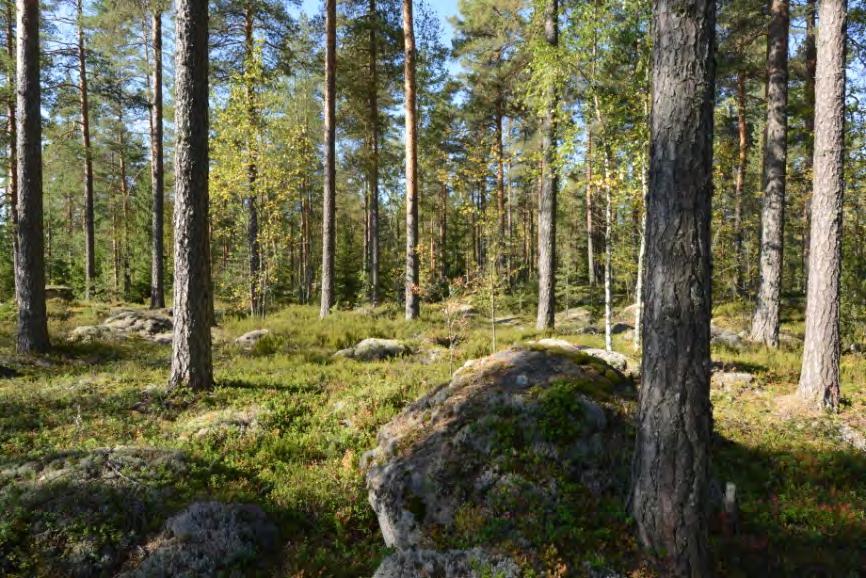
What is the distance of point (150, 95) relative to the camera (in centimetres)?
1991

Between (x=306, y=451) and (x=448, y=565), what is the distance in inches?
126

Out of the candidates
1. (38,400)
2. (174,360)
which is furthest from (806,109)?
(38,400)

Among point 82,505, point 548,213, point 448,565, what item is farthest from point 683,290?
point 548,213

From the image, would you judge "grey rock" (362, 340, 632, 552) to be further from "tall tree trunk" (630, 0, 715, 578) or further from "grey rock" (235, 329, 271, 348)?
"grey rock" (235, 329, 271, 348)

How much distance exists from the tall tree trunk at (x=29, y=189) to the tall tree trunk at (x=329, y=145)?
23.6 feet

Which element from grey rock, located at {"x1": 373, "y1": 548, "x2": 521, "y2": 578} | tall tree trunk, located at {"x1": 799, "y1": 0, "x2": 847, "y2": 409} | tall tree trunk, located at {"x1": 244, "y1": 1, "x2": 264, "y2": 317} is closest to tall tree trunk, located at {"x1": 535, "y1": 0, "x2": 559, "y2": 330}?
tall tree trunk, located at {"x1": 799, "y1": 0, "x2": 847, "y2": 409}

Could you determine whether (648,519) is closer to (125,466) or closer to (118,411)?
(125,466)

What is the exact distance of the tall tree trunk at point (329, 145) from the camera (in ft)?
47.9

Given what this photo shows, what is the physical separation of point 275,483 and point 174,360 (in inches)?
142

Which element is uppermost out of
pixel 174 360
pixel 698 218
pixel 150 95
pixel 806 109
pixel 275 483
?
pixel 150 95

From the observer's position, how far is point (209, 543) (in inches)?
158

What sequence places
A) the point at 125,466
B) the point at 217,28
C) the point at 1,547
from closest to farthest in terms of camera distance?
the point at 1,547, the point at 125,466, the point at 217,28

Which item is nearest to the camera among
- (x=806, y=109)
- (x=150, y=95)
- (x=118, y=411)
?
(x=118, y=411)

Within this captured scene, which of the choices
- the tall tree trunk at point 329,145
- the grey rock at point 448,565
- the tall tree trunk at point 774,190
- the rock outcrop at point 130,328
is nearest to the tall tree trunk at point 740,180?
the tall tree trunk at point 774,190
